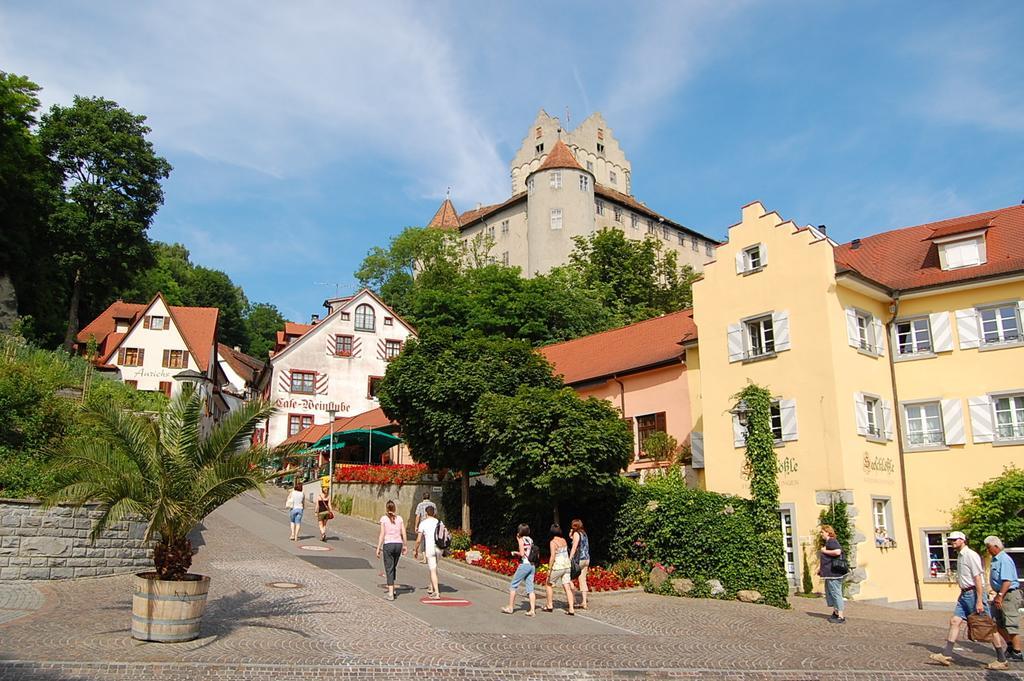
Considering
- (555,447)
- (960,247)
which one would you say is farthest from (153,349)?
(960,247)

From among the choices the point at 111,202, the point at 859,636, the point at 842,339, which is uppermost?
the point at 111,202

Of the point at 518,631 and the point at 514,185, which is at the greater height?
the point at 514,185

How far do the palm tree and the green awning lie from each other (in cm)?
2555

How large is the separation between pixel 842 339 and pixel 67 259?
135ft

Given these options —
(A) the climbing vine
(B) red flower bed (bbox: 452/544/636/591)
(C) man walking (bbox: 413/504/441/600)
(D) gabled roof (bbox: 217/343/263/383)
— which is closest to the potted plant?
(C) man walking (bbox: 413/504/441/600)

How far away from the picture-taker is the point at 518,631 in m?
13.7

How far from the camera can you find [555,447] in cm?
2042

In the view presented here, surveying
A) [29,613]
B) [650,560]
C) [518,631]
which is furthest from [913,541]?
[29,613]

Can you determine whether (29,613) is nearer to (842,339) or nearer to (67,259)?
(842,339)

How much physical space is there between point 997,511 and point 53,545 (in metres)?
20.9

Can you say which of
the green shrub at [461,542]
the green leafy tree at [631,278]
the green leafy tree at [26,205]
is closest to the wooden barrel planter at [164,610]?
the green shrub at [461,542]

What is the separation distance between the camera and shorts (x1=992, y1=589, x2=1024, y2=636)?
11562 mm

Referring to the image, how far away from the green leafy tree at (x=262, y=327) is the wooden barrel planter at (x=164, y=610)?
282 ft

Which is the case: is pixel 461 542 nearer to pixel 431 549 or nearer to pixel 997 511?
pixel 431 549
